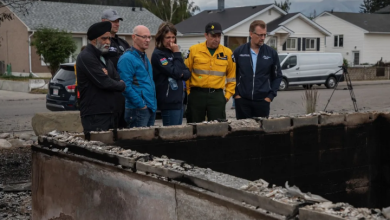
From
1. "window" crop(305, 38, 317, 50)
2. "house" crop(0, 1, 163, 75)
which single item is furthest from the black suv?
"window" crop(305, 38, 317, 50)

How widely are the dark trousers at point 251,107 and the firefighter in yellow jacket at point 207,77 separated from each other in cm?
32

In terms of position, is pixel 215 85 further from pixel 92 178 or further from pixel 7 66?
pixel 7 66

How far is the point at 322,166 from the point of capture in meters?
5.82

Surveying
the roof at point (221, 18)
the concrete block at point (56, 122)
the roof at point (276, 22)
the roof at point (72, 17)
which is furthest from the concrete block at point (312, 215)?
the roof at point (276, 22)

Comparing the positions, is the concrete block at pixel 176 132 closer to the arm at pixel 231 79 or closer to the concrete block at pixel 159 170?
the concrete block at pixel 159 170

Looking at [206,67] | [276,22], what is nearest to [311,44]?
[276,22]

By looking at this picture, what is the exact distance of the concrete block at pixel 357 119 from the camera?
19.5 ft

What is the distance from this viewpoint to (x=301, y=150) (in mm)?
5715

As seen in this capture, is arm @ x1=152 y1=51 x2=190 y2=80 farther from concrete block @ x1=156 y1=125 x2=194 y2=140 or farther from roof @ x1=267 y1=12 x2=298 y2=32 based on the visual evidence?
roof @ x1=267 y1=12 x2=298 y2=32

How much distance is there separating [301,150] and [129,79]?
2.11 meters

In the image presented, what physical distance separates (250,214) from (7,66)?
36.1m

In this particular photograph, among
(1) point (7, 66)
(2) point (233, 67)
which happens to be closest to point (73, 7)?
(1) point (7, 66)

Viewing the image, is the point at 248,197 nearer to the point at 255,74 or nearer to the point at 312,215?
the point at 312,215

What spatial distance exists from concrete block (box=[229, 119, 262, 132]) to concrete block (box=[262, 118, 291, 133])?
0.27 ft
